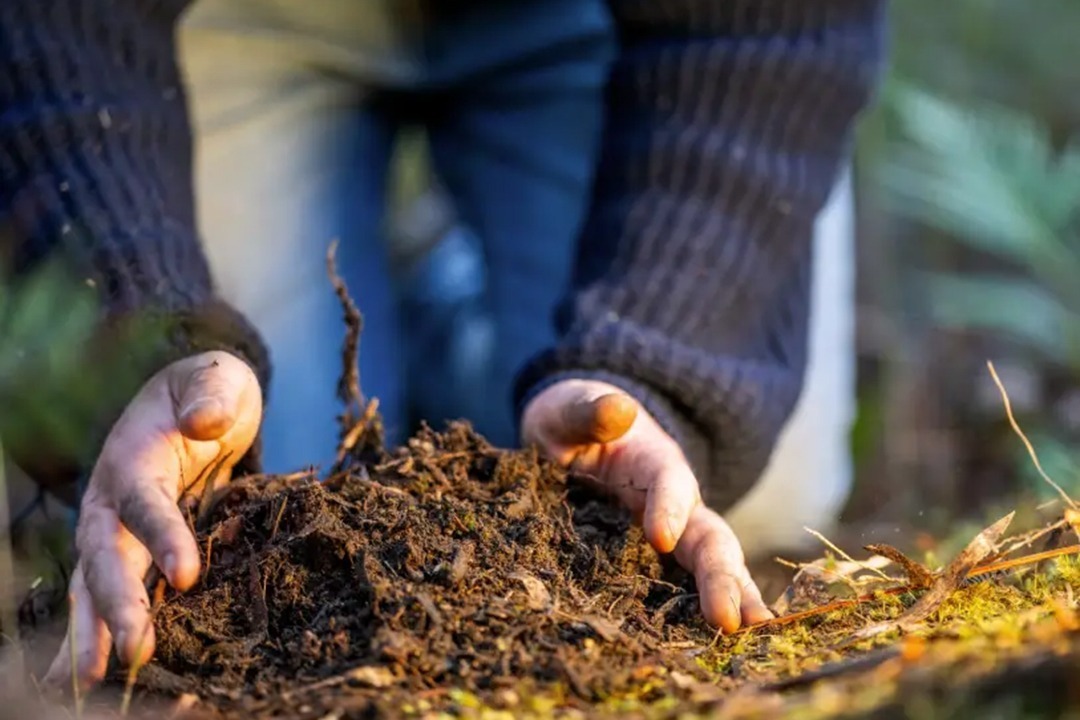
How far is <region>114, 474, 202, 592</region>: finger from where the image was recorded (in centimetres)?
106

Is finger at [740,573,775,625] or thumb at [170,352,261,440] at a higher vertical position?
thumb at [170,352,261,440]

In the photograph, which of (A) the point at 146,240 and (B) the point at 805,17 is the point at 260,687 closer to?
(A) the point at 146,240

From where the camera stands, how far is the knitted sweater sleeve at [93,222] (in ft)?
4.30

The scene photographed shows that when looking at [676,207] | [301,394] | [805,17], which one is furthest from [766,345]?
[301,394]

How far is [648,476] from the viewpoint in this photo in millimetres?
1313

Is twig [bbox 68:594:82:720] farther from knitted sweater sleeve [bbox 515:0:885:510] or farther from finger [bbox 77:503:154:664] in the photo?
knitted sweater sleeve [bbox 515:0:885:510]

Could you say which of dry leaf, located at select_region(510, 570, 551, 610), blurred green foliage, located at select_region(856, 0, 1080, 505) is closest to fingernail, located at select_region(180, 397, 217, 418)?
dry leaf, located at select_region(510, 570, 551, 610)

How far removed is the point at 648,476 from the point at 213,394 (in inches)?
19.9

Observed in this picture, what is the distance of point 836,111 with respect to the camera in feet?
6.47

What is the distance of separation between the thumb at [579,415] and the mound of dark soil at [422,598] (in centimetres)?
7

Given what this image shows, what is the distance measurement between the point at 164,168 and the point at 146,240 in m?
0.24

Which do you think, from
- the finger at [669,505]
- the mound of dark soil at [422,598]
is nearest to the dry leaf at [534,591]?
the mound of dark soil at [422,598]

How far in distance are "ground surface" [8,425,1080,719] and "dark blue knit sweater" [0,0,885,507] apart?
0.36 meters

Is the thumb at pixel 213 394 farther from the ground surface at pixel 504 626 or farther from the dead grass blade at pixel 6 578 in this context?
the dead grass blade at pixel 6 578
